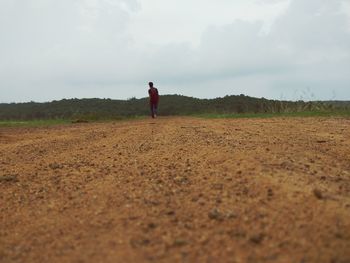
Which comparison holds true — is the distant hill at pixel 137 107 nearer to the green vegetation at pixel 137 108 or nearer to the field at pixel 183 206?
the green vegetation at pixel 137 108

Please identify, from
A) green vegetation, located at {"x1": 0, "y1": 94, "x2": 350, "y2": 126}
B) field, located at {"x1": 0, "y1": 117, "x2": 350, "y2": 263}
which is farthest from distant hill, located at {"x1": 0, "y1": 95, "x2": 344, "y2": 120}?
field, located at {"x1": 0, "y1": 117, "x2": 350, "y2": 263}

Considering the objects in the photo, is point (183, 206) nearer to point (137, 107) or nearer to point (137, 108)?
point (137, 108)

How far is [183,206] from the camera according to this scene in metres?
5.50

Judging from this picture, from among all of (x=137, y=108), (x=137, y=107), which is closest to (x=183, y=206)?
(x=137, y=108)

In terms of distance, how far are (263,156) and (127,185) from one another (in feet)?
6.43

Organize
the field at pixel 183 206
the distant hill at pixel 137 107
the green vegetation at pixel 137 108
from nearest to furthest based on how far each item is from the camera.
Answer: the field at pixel 183 206
the green vegetation at pixel 137 108
the distant hill at pixel 137 107

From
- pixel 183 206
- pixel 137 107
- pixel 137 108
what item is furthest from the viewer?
pixel 137 107

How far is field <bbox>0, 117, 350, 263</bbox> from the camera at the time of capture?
4.47 meters

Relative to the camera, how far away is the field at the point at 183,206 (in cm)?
447

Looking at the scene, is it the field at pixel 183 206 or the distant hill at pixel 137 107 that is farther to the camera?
the distant hill at pixel 137 107

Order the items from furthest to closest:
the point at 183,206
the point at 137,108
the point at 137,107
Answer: the point at 137,107 → the point at 137,108 → the point at 183,206

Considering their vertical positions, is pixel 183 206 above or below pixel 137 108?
below

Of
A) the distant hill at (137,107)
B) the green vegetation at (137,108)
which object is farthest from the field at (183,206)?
the distant hill at (137,107)

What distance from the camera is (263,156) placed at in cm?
745
